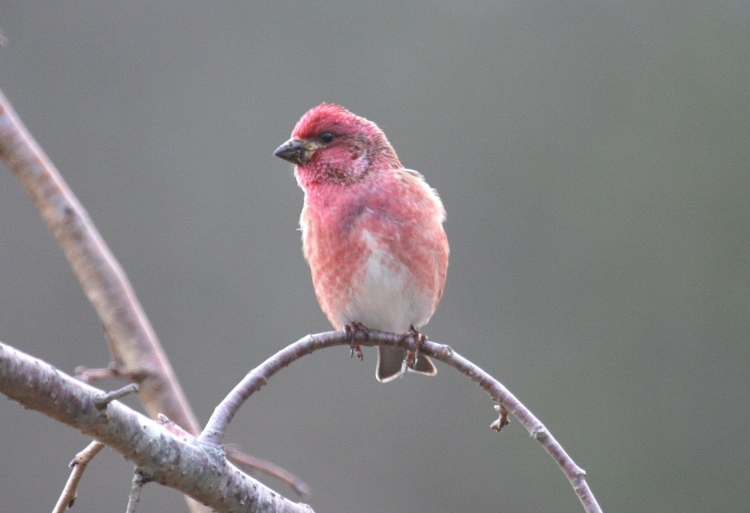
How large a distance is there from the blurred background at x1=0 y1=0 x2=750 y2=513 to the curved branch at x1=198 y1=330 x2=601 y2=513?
667cm

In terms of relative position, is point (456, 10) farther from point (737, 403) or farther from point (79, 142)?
point (737, 403)

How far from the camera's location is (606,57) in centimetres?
1219

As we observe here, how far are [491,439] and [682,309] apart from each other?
8.42 feet

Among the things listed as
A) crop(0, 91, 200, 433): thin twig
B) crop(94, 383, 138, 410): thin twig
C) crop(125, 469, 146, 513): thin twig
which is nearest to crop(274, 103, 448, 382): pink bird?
crop(0, 91, 200, 433): thin twig

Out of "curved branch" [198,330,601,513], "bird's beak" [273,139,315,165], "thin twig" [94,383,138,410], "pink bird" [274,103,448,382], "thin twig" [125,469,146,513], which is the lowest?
"thin twig" [125,469,146,513]

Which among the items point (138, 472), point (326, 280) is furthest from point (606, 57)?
point (138, 472)

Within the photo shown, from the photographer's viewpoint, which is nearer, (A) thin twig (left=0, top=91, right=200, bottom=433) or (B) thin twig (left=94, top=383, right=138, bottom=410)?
(B) thin twig (left=94, top=383, right=138, bottom=410)

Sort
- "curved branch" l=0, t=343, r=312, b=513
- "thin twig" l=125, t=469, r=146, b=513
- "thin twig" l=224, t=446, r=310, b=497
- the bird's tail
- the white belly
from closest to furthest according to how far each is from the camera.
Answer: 1. "curved branch" l=0, t=343, r=312, b=513
2. "thin twig" l=125, t=469, r=146, b=513
3. "thin twig" l=224, t=446, r=310, b=497
4. the white belly
5. the bird's tail

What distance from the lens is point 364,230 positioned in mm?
4070

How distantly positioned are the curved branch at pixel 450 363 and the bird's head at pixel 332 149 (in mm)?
1457

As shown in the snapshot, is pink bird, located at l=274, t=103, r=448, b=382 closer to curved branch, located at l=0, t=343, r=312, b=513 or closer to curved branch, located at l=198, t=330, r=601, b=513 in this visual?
curved branch, located at l=198, t=330, r=601, b=513

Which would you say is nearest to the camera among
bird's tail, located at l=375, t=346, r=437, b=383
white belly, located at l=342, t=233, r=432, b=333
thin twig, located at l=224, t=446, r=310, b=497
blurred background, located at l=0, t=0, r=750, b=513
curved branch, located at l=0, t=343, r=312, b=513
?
curved branch, located at l=0, t=343, r=312, b=513

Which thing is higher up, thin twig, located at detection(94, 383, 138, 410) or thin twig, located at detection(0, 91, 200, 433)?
thin twig, located at detection(0, 91, 200, 433)

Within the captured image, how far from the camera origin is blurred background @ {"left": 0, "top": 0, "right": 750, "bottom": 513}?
9.58 metres
